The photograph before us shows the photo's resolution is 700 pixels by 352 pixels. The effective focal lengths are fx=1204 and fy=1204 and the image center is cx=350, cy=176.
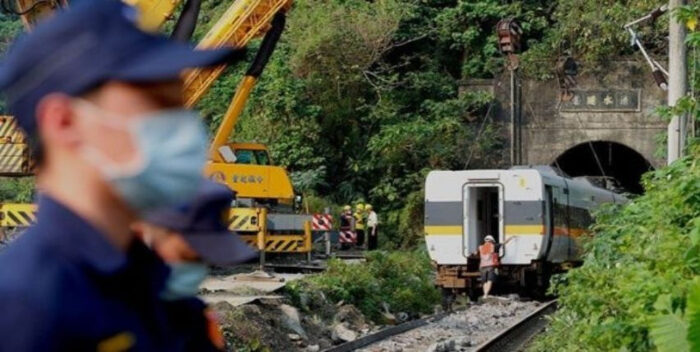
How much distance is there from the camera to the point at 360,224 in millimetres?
31391

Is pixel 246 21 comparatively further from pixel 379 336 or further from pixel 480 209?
pixel 379 336

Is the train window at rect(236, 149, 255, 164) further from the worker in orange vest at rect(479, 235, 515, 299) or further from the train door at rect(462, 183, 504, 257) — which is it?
the worker in orange vest at rect(479, 235, 515, 299)

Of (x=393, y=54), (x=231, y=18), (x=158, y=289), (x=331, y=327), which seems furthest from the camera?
(x=393, y=54)

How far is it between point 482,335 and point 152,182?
1435 centimetres

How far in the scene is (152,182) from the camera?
5.41 ft

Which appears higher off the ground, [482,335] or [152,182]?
[152,182]

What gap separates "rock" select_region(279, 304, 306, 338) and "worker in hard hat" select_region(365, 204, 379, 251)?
15883 millimetres

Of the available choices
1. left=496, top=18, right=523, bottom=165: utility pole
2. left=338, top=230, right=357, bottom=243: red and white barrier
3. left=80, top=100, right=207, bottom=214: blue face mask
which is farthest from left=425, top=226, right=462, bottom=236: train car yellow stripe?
left=80, top=100, right=207, bottom=214: blue face mask

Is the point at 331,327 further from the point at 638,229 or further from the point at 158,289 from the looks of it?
the point at 158,289

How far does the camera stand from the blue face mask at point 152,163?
164 cm

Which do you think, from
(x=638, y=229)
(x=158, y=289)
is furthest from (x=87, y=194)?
(x=638, y=229)

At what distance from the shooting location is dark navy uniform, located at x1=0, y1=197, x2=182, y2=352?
1.55 meters

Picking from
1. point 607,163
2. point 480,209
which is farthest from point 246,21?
point 607,163

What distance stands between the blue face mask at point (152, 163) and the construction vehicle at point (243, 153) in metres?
15.4
